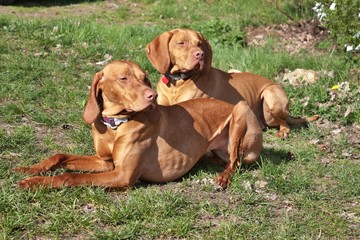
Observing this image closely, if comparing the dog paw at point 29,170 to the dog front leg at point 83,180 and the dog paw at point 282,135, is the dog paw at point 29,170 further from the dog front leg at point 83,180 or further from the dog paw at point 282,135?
the dog paw at point 282,135

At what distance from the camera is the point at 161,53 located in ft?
21.8

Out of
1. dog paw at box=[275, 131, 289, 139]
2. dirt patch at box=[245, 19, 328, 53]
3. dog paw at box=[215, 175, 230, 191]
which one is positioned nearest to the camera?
dog paw at box=[215, 175, 230, 191]

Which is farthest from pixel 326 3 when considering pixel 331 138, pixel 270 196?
pixel 270 196

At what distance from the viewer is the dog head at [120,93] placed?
4762 mm

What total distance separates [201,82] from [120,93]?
222 centimetres

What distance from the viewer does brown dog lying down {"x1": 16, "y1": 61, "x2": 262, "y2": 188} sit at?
15.8 feet

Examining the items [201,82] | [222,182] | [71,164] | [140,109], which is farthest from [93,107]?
[201,82]

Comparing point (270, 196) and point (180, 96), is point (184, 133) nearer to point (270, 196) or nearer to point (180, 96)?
point (270, 196)

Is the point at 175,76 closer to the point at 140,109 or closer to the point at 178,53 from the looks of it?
the point at 178,53

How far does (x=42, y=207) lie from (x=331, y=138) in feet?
12.2

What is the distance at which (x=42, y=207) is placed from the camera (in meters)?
4.48

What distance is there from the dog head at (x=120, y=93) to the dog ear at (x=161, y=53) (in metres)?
1.69

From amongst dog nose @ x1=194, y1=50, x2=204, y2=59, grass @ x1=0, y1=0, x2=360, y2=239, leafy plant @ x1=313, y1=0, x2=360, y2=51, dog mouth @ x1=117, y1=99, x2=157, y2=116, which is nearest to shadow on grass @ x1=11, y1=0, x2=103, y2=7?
grass @ x1=0, y1=0, x2=360, y2=239

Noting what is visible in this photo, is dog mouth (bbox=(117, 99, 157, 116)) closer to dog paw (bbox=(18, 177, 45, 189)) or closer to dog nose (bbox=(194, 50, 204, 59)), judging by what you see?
dog paw (bbox=(18, 177, 45, 189))
